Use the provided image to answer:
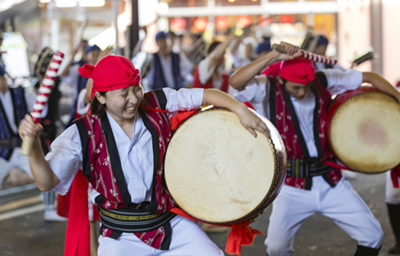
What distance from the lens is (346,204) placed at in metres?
2.47

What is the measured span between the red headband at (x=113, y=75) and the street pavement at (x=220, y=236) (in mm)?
1910

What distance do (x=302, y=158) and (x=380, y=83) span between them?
1.93 ft

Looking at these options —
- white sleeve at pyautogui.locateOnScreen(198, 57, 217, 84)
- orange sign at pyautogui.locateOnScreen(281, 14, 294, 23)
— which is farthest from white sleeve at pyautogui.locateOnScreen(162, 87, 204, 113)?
orange sign at pyautogui.locateOnScreen(281, 14, 294, 23)

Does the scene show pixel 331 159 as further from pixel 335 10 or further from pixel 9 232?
pixel 335 10

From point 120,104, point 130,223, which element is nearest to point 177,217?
point 130,223

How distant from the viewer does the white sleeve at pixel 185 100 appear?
78.7 inches

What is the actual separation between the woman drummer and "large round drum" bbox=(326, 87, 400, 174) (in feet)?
2.71

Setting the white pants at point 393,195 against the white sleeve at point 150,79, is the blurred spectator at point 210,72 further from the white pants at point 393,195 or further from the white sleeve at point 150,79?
the white pants at point 393,195

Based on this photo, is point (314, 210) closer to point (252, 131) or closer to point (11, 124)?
point (252, 131)

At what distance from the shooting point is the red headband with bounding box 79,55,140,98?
177 centimetres

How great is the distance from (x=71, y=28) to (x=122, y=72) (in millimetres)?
11151

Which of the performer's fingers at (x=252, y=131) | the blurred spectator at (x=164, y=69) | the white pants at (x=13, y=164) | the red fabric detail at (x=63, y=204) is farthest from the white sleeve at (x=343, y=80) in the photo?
the blurred spectator at (x=164, y=69)

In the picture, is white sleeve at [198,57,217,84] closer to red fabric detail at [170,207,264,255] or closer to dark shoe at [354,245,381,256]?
dark shoe at [354,245,381,256]

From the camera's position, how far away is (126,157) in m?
1.86
